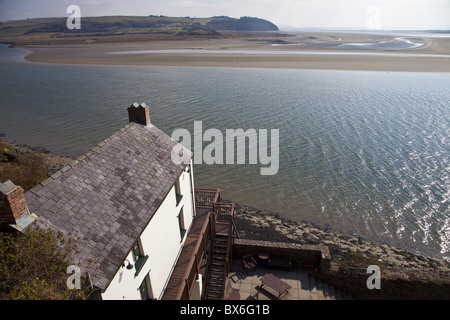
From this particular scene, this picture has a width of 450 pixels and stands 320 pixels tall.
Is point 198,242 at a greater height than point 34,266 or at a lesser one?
lesser

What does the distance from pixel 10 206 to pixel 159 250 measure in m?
6.07

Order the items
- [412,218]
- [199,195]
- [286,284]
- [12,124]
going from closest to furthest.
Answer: [286,284] → [199,195] → [412,218] → [12,124]

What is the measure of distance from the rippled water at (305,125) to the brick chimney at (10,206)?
1913 centimetres

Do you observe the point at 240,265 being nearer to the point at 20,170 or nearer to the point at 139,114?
the point at 139,114

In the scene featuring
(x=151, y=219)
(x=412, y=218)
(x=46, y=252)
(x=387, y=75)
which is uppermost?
(x=387, y=75)

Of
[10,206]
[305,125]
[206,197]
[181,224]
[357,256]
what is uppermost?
[305,125]

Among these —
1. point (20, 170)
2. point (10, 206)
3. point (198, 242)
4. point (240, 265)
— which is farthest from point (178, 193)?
point (20, 170)

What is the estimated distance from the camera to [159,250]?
1216 cm

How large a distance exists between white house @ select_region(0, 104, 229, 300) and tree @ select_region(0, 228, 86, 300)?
55cm

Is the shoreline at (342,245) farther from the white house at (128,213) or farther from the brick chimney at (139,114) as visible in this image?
the brick chimney at (139,114)
